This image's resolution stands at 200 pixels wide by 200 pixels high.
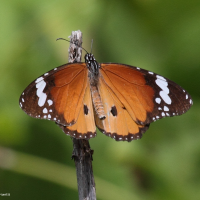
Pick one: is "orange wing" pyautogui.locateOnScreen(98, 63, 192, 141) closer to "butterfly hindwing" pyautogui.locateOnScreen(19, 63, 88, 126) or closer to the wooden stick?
"butterfly hindwing" pyautogui.locateOnScreen(19, 63, 88, 126)

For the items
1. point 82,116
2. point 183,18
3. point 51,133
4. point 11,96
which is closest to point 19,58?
point 11,96

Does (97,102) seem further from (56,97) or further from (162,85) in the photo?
(162,85)

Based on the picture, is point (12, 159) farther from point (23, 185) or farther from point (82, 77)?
point (82, 77)

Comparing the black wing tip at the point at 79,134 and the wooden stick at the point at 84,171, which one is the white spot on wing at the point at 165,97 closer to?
the black wing tip at the point at 79,134

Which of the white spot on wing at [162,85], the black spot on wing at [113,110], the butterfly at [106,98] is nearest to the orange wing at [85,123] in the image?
the butterfly at [106,98]

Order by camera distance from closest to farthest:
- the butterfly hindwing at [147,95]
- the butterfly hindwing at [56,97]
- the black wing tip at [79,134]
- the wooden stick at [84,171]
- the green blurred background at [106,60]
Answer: the wooden stick at [84,171] < the black wing tip at [79,134] < the butterfly hindwing at [56,97] < the butterfly hindwing at [147,95] < the green blurred background at [106,60]

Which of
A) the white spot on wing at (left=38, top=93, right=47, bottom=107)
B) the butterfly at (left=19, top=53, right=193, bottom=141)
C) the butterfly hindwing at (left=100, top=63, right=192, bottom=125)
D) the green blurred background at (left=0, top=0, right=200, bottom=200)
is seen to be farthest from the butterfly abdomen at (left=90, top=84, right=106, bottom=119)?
the green blurred background at (left=0, top=0, right=200, bottom=200)
